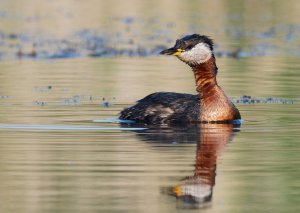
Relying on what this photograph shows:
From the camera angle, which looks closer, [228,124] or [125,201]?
[125,201]

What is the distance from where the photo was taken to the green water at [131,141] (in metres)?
10.6

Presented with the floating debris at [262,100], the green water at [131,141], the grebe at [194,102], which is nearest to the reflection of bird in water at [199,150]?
the green water at [131,141]

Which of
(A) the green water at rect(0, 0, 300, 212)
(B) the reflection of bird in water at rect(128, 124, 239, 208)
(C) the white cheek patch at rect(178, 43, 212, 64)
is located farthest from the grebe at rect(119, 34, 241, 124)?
(A) the green water at rect(0, 0, 300, 212)

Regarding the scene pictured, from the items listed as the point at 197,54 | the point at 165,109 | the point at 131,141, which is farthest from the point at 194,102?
the point at 131,141

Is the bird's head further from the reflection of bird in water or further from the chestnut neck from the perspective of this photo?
the reflection of bird in water

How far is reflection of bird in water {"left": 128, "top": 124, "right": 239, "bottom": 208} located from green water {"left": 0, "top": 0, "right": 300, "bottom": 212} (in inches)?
1.1

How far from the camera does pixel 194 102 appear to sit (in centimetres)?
1672

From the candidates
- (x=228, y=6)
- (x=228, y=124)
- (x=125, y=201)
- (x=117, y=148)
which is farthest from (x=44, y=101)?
(x=228, y=6)

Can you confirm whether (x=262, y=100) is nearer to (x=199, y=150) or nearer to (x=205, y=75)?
(x=205, y=75)

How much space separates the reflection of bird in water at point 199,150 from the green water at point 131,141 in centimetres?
3

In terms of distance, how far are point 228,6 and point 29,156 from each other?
109 ft

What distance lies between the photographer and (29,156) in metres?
13.0

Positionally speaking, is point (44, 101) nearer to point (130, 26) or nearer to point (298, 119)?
point (298, 119)

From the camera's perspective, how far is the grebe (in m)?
16.5
